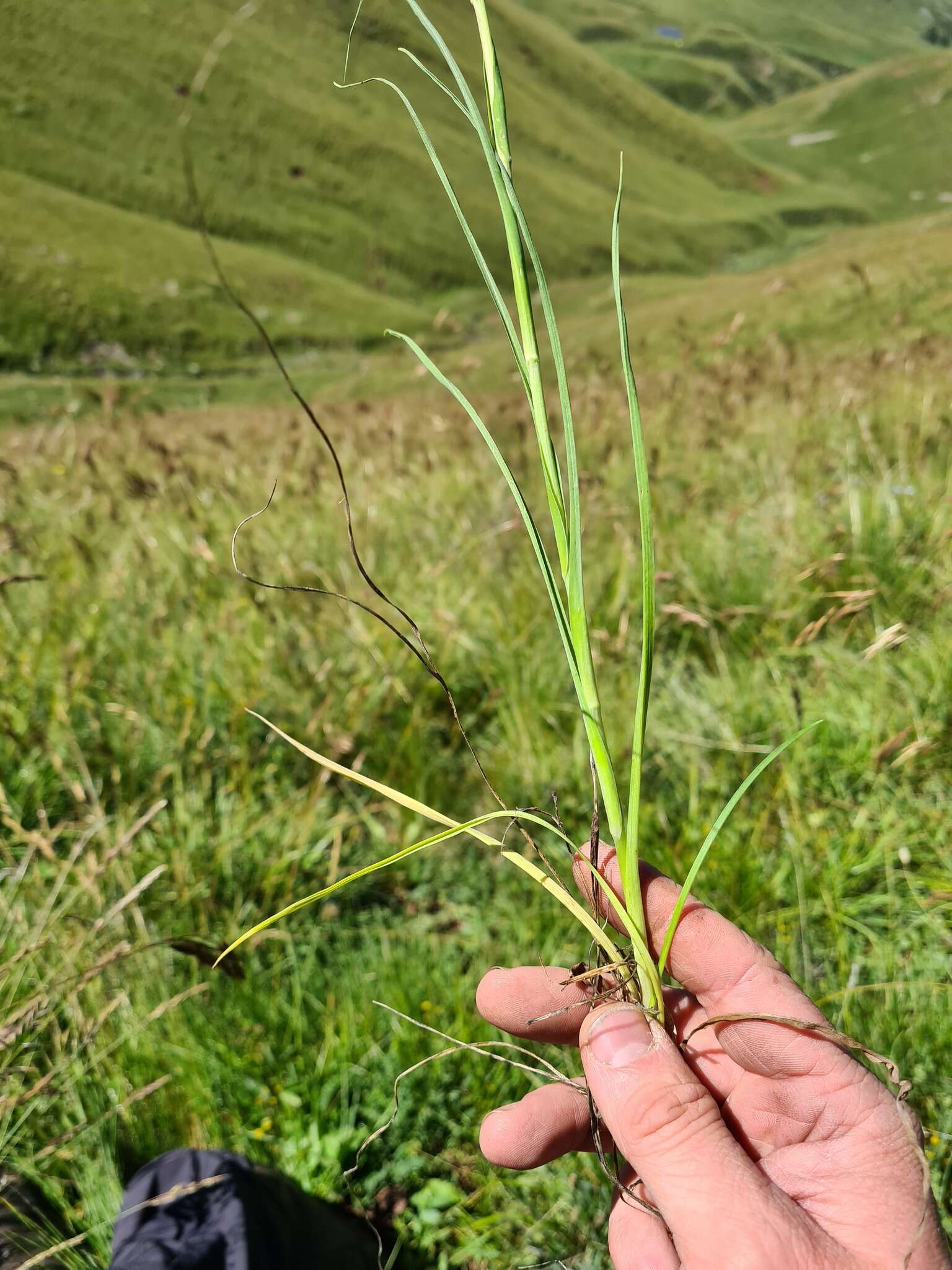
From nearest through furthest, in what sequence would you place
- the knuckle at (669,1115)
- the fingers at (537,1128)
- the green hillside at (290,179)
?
the knuckle at (669,1115), the fingers at (537,1128), the green hillside at (290,179)


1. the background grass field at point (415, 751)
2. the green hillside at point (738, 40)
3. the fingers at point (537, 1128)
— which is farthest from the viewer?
the green hillside at point (738, 40)

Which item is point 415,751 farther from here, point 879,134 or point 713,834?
point 879,134

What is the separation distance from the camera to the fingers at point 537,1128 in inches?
50.3

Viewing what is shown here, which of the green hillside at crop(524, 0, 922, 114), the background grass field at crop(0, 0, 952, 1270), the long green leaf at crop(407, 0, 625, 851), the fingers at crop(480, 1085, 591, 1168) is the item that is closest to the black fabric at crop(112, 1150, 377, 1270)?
the background grass field at crop(0, 0, 952, 1270)

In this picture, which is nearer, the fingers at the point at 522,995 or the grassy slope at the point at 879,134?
the fingers at the point at 522,995

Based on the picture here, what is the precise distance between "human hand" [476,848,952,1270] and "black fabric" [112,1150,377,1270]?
0.56 metres

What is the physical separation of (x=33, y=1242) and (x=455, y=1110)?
812 millimetres

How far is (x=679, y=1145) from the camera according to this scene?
3.29 feet

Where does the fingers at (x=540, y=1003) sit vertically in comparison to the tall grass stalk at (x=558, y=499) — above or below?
below

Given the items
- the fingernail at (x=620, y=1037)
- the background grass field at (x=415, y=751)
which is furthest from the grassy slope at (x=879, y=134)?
the fingernail at (x=620, y=1037)

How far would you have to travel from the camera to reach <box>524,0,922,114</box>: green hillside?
12056 cm

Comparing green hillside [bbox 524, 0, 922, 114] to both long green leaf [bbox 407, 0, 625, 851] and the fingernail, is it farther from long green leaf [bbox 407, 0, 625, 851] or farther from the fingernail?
the fingernail

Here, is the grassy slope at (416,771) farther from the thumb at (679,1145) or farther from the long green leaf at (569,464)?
the long green leaf at (569,464)

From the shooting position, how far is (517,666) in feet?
8.92
